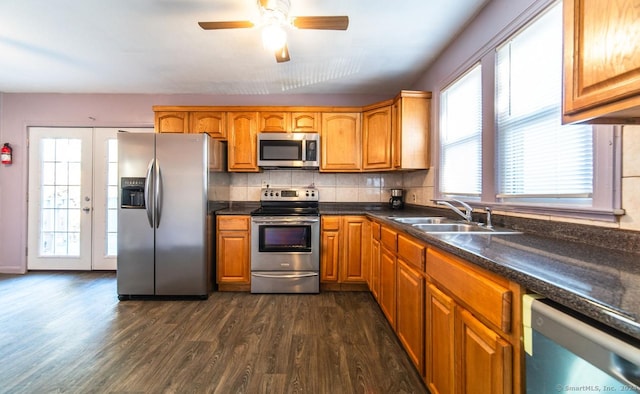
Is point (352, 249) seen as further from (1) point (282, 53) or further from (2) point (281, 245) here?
(1) point (282, 53)

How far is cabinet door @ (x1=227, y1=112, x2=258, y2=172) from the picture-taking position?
3512mm

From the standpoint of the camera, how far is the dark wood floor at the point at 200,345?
66.3 inches

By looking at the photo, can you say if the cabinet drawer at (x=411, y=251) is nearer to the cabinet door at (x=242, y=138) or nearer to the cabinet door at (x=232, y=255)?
the cabinet door at (x=232, y=255)

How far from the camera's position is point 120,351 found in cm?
200

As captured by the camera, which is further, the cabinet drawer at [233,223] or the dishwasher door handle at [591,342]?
the cabinet drawer at [233,223]

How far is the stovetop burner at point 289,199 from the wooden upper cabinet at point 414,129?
1.20 metres

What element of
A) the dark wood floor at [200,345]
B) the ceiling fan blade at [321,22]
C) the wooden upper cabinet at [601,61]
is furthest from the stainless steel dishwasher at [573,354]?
the ceiling fan blade at [321,22]

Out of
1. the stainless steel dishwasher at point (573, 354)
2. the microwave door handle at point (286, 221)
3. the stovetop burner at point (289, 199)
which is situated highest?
the stovetop burner at point (289, 199)

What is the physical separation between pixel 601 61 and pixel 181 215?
319 centimetres

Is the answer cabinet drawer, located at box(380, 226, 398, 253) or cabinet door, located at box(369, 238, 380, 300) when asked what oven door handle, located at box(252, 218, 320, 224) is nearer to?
cabinet door, located at box(369, 238, 380, 300)

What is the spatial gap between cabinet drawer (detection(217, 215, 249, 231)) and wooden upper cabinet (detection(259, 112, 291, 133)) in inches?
44.9

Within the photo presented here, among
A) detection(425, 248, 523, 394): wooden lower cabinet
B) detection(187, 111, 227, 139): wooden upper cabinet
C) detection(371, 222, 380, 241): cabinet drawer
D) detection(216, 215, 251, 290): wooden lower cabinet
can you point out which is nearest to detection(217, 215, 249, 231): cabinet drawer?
detection(216, 215, 251, 290): wooden lower cabinet

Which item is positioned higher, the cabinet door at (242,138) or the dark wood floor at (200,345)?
the cabinet door at (242,138)

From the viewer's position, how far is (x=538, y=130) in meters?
1.58
